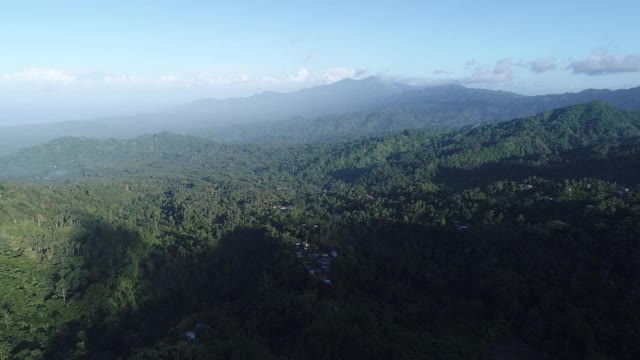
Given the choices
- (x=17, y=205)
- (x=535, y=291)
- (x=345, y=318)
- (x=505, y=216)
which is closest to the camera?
(x=345, y=318)

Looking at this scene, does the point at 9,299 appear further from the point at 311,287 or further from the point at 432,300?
the point at 432,300

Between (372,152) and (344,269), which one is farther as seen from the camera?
(372,152)

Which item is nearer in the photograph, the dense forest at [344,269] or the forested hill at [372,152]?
the dense forest at [344,269]

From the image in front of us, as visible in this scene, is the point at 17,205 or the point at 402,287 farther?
the point at 17,205

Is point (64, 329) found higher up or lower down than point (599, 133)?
lower down

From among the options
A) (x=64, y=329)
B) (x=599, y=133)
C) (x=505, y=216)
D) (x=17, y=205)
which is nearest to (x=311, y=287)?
(x=64, y=329)

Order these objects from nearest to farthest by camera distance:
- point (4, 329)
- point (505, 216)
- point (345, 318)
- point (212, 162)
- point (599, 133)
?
point (345, 318)
point (4, 329)
point (505, 216)
point (599, 133)
point (212, 162)

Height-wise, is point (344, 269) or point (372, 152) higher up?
point (372, 152)

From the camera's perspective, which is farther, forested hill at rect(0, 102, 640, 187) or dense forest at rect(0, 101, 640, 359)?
forested hill at rect(0, 102, 640, 187)
